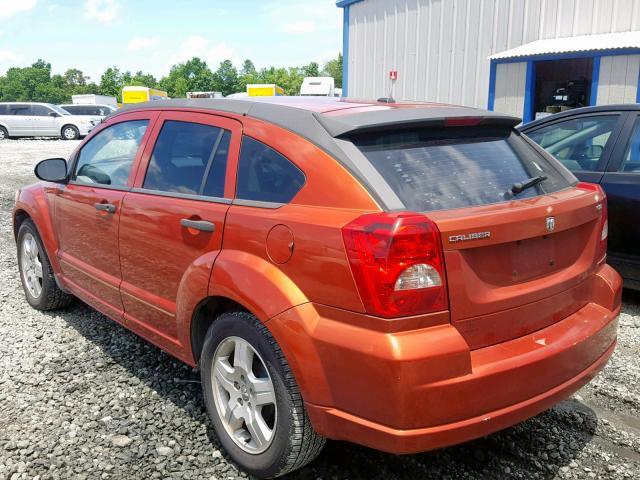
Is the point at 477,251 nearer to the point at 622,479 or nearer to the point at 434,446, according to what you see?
the point at 434,446

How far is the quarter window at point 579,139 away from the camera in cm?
512

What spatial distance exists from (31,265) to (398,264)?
390 cm

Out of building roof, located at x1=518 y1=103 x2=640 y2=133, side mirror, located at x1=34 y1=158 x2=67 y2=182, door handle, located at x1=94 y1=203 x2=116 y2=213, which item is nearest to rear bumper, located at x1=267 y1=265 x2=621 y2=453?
door handle, located at x1=94 y1=203 x2=116 y2=213

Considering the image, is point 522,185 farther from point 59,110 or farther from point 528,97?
point 59,110

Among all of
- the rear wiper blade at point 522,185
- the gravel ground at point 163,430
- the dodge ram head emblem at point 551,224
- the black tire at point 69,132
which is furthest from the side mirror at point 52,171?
the black tire at point 69,132

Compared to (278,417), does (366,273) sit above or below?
above

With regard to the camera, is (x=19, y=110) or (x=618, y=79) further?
(x=19, y=110)

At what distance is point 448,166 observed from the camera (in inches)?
100

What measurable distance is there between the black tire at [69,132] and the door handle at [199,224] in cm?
2867

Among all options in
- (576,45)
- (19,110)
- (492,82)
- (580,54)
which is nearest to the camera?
(580,54)

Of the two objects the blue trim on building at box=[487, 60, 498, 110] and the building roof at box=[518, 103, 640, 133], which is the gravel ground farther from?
the blue trim on building at box=[487, 60, 498, 110]

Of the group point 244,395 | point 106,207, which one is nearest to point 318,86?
point 106,207

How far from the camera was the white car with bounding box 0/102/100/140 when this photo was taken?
93.8ft

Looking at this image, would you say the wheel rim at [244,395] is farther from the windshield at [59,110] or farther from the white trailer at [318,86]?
the windshield at [59,110]
